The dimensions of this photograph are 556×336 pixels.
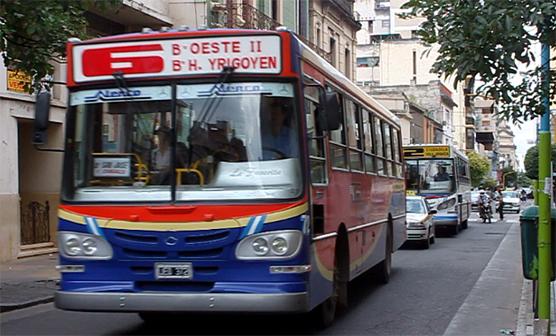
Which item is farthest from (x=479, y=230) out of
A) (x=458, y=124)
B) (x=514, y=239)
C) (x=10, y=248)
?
(x=458, y=124)

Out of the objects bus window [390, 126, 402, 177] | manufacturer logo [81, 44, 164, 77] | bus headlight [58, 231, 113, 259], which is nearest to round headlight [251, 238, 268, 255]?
bus headlight [58, 231, 113, 259]

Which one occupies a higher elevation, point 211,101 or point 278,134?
point 211,101

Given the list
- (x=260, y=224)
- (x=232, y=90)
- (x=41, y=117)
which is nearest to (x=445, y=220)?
(x=232, y=90)

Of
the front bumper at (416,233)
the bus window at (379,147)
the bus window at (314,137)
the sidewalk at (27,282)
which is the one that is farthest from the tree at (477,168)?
the bus window at (314,137)

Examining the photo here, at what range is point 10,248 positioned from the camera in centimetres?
1748

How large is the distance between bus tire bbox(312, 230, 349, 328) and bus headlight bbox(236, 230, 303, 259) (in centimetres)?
183

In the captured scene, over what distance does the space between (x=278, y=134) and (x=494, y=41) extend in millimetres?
2258

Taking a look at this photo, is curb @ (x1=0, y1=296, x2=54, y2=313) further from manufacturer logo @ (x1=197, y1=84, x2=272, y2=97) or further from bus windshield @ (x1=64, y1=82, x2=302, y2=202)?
manufacturer logo @ (x1=197, y1=84, x2=272, y2=97)

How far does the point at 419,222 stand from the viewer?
22.2 meters

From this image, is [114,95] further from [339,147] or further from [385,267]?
[385,267]

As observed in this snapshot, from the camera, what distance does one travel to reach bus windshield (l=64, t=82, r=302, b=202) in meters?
7.96

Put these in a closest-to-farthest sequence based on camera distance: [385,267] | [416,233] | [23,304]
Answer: [23,304] < [385,267] < [416,233]

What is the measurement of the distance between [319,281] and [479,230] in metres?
25.9

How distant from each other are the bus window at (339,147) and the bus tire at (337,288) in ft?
2.95
